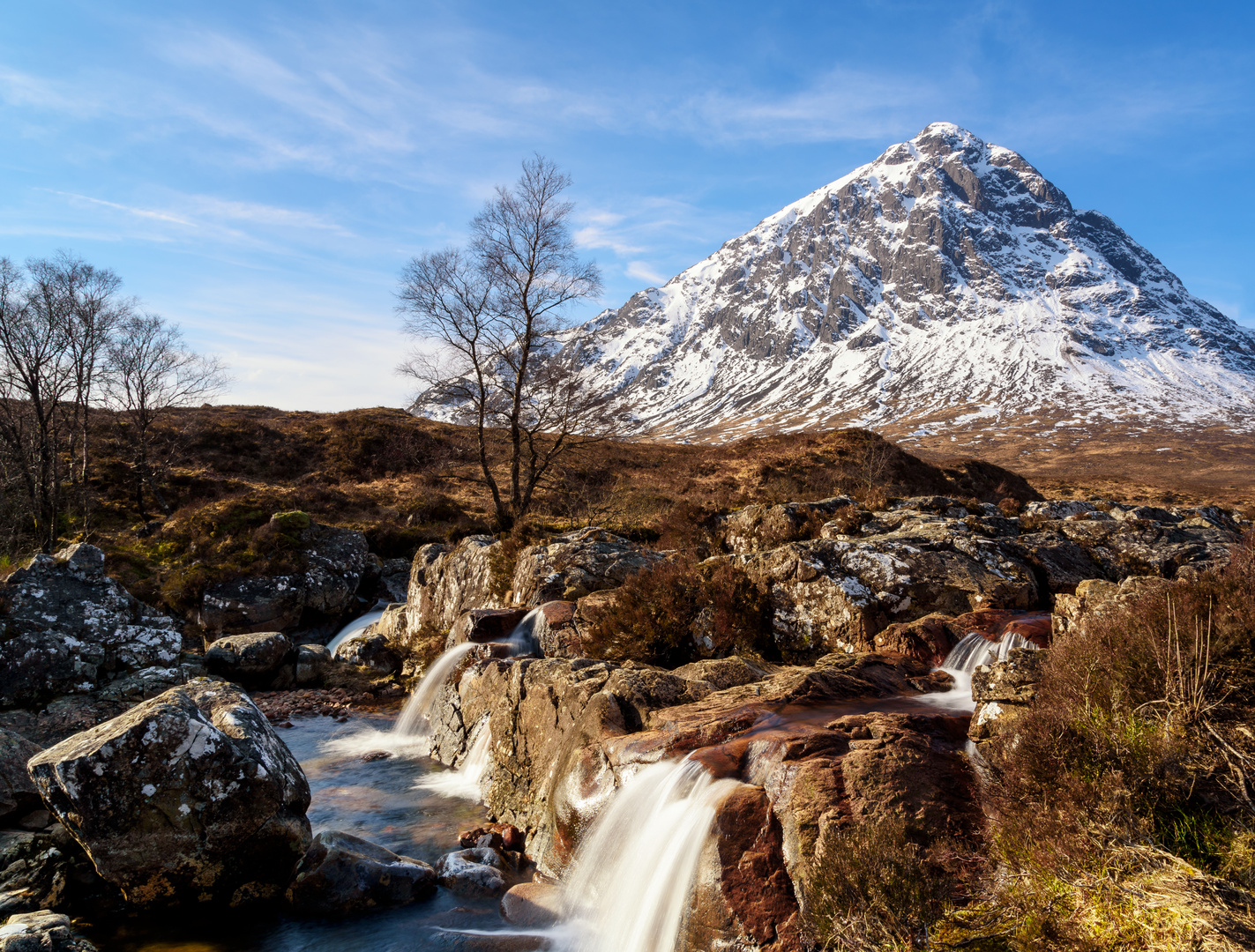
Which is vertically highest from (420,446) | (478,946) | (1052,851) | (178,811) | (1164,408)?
(1164,408)

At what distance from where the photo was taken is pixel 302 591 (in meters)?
21.3

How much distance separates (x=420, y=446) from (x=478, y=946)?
43.5 m

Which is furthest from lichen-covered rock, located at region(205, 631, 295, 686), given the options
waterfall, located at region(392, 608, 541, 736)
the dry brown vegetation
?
waterfall, located at region(392, 608, 541, 736)

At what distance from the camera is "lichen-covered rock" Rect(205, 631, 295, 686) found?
16.8 metres

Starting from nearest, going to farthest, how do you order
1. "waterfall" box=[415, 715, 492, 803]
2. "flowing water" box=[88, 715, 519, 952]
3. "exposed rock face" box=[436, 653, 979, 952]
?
"exposed rock face" box=[436, 653, 979, 952]
"flowing water" box=[88, 715, 519, 952]
"waterfall" box=[415, 715, 492, 803]

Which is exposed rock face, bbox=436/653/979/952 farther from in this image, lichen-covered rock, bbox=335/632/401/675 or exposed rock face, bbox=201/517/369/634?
exposed rock face, bbox=201/517/369/634

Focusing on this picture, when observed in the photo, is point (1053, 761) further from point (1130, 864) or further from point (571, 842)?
point (571, 842)

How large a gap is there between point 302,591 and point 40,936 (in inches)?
675

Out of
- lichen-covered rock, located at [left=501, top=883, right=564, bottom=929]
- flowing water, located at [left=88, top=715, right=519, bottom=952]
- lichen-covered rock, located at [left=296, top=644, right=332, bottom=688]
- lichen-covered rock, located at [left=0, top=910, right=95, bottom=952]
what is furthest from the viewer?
lichen-covered rock, located at [left=296, top=644, right=332, bottom=688]

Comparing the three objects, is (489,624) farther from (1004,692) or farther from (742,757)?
(1004,692)

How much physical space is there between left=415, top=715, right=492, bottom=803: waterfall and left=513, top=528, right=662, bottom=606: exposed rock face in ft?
13.2

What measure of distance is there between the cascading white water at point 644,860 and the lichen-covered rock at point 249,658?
1333 cm

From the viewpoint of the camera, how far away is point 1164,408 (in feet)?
518

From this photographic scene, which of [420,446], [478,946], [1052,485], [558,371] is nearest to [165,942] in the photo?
[478,946]
